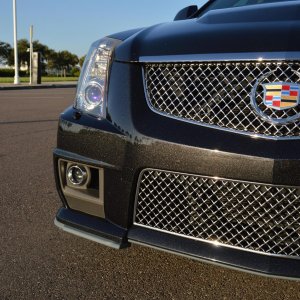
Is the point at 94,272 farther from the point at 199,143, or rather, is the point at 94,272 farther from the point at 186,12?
the point at 186,12

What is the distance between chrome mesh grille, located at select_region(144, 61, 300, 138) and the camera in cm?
176

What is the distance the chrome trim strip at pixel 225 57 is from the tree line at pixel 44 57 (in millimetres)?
71768

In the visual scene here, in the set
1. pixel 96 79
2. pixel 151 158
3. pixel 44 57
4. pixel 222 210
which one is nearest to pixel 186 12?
pixel 96 79

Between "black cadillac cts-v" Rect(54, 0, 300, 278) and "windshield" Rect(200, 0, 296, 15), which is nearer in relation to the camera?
"black cadillac cts-v" Rect(54, 0, 300, 278)

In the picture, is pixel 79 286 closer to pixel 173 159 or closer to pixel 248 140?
pixel 173 159

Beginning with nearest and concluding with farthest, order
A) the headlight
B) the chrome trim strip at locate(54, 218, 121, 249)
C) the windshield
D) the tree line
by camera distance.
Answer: the chrome trim strip at locate(54, 218, 121, 249), the headlight, the windshield, the tree line

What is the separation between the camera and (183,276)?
2.24 metres

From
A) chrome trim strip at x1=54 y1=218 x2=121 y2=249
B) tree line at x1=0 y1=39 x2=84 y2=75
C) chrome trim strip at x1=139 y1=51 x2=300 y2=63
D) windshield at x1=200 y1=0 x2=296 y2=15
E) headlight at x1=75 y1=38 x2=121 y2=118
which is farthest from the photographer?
tree line at x1=0 y1=39 x2=84 y2=75

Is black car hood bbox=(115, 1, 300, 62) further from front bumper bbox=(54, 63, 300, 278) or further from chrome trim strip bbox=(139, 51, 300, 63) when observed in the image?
front bumper bbox=(54, 63, 300, 278)

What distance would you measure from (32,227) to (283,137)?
1.82m

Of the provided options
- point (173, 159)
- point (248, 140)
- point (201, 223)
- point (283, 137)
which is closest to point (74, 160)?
point (173, 159)

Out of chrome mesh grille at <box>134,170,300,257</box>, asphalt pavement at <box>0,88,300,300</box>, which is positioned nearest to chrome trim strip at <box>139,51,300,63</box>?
chrome mesh grille at <box>134,170,300,257</box>

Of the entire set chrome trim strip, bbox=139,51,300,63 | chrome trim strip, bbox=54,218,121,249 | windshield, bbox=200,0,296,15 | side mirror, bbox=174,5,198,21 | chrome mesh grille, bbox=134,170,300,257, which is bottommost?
chrome trim strip, bbox=54,218,121,249

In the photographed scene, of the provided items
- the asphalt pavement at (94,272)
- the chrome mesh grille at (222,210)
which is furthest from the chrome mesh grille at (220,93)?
the asphalt pavement at (94,272)
